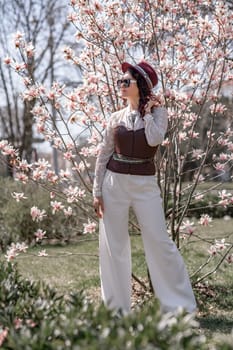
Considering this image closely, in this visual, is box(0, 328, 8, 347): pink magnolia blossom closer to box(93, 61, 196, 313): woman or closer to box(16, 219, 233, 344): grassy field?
box(93, 61, 196, 313): woman

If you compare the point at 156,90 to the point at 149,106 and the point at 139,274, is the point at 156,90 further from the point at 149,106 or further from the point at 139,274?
the point at 139,274

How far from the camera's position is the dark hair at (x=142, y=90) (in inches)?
177

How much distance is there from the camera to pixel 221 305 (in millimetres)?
5555

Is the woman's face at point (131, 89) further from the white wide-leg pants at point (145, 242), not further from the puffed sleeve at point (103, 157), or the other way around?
the white wide-leg pants at point (145, 242)

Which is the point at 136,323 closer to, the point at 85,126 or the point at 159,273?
the point at 159,273

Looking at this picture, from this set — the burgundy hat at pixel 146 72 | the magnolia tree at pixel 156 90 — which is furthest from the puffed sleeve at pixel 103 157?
the magnolia tree at pixel 156 90

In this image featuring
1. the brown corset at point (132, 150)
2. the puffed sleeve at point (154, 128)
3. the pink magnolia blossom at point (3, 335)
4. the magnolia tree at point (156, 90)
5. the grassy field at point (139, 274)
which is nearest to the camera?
the pink magnolia blossom at point (3, 335)

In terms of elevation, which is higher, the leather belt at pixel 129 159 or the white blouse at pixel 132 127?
the white blouse at pixel 132 127

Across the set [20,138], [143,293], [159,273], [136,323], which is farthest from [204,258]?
[20,138]

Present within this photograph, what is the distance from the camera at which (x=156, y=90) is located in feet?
18.6

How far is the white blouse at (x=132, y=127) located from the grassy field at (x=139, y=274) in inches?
55.6

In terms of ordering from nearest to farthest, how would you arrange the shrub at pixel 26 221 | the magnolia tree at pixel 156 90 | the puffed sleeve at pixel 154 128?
the puffed sleeve at pixel 154 128, the magnolia tree at pixel 156 90, the shrub at pixel 26 221

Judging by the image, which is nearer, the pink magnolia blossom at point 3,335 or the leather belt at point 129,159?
the pink magnolia blossom at point 3,335

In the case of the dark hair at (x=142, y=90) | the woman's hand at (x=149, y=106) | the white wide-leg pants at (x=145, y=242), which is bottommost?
the white wide-leg pants at (x=145, y=242)
